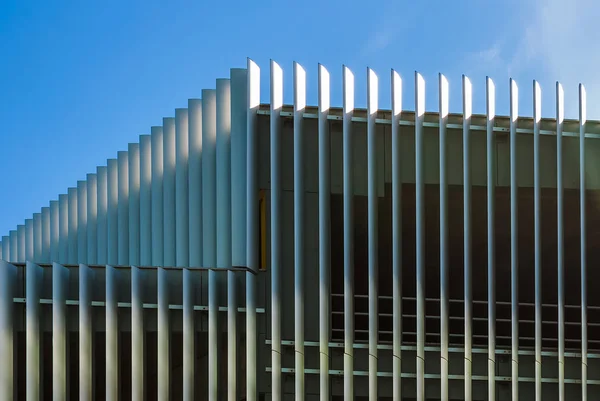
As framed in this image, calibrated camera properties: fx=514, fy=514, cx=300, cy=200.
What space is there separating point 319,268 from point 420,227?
1.99 metres

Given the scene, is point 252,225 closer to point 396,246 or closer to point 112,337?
point 396,246

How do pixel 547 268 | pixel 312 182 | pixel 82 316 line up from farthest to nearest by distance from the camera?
1. pixel 547 268
2. pixel 312 182
3. pixel 82 316

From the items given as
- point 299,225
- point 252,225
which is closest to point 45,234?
point 252,225

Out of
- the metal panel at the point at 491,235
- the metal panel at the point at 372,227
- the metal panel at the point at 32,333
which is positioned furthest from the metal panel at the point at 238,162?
the metal panel at the point at 491,235

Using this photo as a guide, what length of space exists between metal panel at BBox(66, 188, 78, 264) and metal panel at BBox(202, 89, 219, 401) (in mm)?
3431

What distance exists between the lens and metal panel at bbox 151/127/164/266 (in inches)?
396

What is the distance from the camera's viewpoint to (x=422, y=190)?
9.48 metres

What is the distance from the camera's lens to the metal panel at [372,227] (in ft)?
30.2

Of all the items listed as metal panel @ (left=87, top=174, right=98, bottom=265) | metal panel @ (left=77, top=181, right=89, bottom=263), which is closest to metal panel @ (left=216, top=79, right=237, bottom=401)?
metal panel @ (left=87, top=174, right=98, bottom=265)

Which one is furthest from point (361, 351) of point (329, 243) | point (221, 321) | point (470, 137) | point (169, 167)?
point (169, 167)

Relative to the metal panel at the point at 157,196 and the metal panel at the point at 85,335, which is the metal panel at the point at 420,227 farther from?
the metal panel at the point at 85,335

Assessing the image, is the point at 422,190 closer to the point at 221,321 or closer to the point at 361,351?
the point at 361,351

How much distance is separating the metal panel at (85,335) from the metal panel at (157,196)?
4.33 feet

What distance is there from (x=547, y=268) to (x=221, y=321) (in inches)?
271
